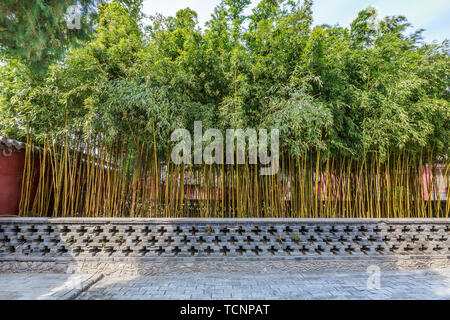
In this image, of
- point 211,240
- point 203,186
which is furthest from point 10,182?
point 211,240

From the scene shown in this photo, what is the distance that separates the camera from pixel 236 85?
2678 millimetres

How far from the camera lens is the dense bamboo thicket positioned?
9.80 feet

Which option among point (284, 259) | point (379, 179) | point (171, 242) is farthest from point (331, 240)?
point (171, 242)

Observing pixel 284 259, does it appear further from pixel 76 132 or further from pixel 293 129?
pixel 76 132

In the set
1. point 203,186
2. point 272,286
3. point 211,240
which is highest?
point 203,186

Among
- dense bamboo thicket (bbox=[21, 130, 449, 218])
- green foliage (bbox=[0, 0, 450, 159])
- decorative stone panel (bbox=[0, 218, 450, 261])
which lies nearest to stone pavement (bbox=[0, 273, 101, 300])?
decorative stone panel (bbox=[0, 218, 450, 261])

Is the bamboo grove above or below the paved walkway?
above

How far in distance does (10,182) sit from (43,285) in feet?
6.37

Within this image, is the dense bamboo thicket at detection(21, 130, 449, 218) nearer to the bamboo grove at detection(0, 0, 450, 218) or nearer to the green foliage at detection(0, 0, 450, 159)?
the bamboo grove at detection(0, 0, 450, 218)

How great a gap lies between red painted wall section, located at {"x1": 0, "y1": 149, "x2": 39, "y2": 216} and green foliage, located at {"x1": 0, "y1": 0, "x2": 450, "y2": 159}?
1.80 feet

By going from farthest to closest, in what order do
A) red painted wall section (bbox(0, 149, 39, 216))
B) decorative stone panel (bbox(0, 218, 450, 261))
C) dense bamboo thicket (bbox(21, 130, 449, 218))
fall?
red painted wall section (bbox(0, 149, 39, 216))
dense bamboo thicket (bbox(21, 130, 449, 218))
decorative stone panel (bbox(0, 218, 450, 261))

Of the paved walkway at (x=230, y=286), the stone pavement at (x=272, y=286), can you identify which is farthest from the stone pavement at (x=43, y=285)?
the stone pavement at (x=272, y=286)

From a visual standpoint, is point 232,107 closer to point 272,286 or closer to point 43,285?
point 272,286
